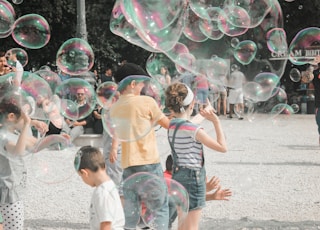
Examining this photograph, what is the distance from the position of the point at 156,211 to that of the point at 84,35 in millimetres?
7185

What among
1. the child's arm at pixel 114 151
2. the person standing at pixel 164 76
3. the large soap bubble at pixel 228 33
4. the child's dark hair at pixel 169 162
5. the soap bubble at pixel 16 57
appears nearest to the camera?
the child's dark hair at pixel 169 162

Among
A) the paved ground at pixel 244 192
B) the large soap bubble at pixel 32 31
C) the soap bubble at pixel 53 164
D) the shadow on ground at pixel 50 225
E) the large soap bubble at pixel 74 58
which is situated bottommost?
the paved ground at pixel 244 192

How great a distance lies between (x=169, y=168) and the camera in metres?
4.66

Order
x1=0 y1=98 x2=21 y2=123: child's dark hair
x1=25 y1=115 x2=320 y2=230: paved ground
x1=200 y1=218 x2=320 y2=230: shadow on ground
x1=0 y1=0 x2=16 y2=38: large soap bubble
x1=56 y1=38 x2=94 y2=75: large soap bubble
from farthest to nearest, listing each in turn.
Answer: x1=0 y1=0 x2=16 y2=38: large soap bubble → x1=56 y1=38 x2=94 y2=75: large soap bubble → x1=25 y1=115 x2=320 y2=230: paved ground → x1=200 y1=218 x2=320 y2=230: shadow on ground → x1=0 y1=98 x2=21 y2=123: child's dark hair

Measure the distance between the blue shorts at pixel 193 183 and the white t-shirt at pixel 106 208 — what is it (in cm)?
79

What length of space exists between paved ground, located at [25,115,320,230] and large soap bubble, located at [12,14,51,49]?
4.21 ft

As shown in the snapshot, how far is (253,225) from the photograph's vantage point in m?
5.09

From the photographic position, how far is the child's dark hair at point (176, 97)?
13.1 feet

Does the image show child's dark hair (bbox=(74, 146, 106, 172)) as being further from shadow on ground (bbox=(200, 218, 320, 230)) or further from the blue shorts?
shadow on ground (bbox=(200, 218, 320, 230))

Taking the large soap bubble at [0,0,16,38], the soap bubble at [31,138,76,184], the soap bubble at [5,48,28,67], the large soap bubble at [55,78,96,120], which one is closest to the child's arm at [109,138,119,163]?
the soap bubble at [31,138,76,184]

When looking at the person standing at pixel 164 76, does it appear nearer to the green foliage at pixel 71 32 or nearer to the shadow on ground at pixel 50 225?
the shadow on ground at pixel 50 225

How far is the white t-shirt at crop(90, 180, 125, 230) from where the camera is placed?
10.5ft

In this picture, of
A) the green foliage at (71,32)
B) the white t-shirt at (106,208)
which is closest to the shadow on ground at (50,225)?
the white t-shirt at (106,208)

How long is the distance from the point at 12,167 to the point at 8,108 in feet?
1.25
